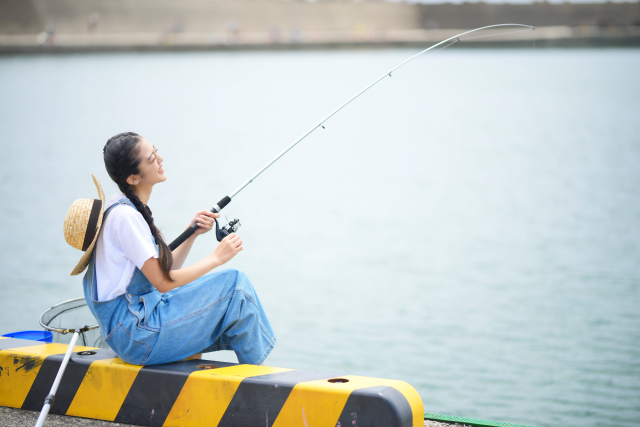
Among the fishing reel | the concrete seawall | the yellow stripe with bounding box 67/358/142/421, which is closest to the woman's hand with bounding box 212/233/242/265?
the fishing reel

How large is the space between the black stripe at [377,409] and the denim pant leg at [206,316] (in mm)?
408

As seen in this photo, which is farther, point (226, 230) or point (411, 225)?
point (411, 225)

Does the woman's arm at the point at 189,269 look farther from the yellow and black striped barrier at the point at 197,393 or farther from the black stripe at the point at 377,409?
the black stripe at the point at 377,409

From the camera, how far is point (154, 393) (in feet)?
5.86

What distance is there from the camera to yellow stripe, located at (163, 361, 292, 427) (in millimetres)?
1715

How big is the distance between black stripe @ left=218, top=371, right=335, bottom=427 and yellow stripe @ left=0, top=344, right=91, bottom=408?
1.95ft

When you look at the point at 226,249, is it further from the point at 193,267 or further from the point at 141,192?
the point at 141,192

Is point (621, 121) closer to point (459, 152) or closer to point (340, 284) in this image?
point (459, 152)

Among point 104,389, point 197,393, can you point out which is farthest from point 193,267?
point 104,389

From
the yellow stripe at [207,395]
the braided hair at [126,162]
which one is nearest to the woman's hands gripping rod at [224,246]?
the braided hair at [126,162]

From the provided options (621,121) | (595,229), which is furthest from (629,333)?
(621,121)

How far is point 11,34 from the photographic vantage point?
33.0 meters

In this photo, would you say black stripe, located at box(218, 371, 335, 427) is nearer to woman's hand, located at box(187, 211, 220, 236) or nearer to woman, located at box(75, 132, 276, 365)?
woman, located at box(75, 132, 276, 365)

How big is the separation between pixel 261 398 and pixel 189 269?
0.40 metres
